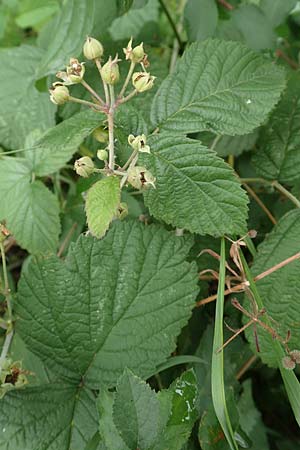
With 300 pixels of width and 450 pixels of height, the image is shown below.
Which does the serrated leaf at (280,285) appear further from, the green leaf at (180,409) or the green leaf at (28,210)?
the green leaf at (28,210)

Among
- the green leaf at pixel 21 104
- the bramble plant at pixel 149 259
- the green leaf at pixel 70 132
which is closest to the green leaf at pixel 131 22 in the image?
the green leaf at pixel 21 104

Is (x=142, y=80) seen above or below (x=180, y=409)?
above

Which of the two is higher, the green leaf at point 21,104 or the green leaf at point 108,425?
the green leaf at point 21,104

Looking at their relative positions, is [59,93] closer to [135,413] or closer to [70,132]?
[70,132]

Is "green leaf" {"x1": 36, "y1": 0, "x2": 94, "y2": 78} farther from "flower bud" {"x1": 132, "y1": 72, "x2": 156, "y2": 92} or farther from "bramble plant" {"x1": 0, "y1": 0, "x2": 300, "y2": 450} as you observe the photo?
"flower bud" {"x1": 132, "y1": 72, "x2": 156, "y2": 92}

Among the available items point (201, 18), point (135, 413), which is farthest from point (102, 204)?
point (201, 18)
